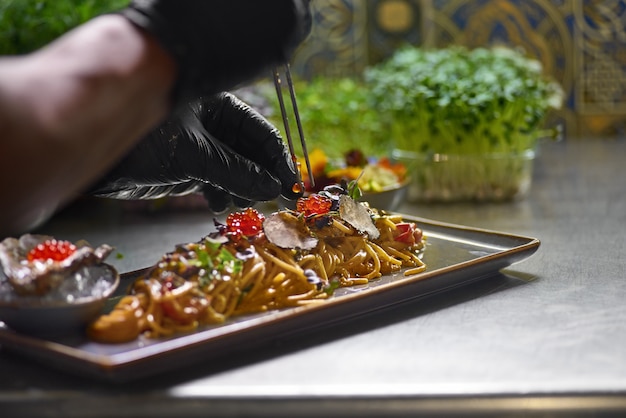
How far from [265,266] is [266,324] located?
175 mm

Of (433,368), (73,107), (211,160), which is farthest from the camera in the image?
(211,160)

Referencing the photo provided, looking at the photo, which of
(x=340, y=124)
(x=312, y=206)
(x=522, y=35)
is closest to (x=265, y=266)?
(x=312, y=206)

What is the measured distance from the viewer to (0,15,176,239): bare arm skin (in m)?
0.97

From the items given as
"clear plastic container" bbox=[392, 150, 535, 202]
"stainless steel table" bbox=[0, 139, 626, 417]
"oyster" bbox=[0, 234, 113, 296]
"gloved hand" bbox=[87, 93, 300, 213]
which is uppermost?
"gloved hand" bbox=[87, 93, 300, 213]

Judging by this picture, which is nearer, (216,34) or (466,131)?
(216,34)

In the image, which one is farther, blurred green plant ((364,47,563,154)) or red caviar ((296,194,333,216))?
blurred green plant ((364,47,563,154))

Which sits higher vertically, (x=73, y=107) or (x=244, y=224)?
(x=73, y=107)

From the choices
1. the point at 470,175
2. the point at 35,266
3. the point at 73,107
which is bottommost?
the point at 470,175

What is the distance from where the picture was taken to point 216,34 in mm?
1065

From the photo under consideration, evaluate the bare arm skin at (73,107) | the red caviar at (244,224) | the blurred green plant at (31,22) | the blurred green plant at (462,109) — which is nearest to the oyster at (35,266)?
the bare arm skin at (73,107)

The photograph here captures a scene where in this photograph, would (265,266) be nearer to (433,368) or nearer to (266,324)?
(266,324)

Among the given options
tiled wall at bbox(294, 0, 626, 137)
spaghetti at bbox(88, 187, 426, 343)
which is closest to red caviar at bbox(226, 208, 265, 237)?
spaghetti at bbox(88, 187, 426, 343)

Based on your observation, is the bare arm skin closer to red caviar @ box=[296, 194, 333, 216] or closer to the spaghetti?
the spaghetti

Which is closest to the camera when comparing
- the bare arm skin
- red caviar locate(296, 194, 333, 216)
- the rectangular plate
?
the bare arm skin
